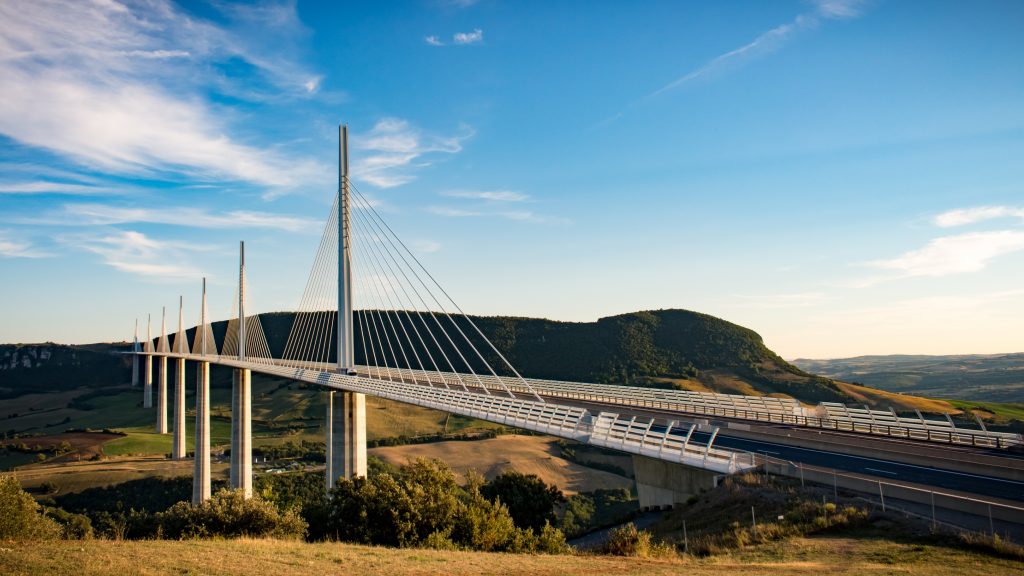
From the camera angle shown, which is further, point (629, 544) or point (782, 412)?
point (782, 412)

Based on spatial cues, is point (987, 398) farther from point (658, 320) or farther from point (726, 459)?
point (726, 459)

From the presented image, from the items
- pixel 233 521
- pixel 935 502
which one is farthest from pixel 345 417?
pixel 935 502

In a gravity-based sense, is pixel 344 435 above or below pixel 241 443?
above

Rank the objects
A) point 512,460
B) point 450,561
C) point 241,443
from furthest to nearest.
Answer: point 512,460 < point 241,443 < point 450,561

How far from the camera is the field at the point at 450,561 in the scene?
1086 centimetres

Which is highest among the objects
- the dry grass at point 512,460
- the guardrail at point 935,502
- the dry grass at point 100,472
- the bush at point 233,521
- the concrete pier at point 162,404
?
the guardrail at point 935,502

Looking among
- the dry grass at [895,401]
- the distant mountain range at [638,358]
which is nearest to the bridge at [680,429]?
the dry grass at [895,401]

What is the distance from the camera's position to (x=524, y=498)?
31.3 meters

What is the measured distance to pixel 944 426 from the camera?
2388 centimetres

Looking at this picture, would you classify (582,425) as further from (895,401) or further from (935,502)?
(895,401)

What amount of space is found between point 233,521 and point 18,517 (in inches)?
250

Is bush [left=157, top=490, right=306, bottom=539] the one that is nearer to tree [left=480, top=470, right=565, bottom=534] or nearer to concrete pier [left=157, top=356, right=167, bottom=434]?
tree [left=480, top=470, right=565, bottom=534]

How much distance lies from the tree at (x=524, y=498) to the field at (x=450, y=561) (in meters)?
15.7

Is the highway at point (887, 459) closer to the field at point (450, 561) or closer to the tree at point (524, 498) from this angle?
the field at point (450, 561)
